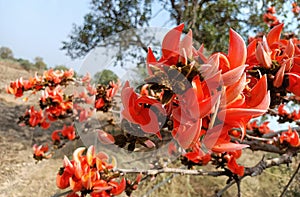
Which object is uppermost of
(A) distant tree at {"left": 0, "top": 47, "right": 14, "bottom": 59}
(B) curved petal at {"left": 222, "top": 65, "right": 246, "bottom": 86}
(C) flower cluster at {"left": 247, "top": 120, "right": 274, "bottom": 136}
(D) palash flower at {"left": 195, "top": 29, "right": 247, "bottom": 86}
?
(A) distant tree at {"left": 0, "top": 47, "right": 14, "bottom": 59}

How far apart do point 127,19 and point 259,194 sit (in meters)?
2.71

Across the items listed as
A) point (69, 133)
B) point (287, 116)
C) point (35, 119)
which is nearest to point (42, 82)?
point (35, 119)

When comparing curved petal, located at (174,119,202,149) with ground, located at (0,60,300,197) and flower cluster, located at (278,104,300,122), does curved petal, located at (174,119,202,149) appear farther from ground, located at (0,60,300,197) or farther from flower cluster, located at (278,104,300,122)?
ground, located at (0,60,300,197)

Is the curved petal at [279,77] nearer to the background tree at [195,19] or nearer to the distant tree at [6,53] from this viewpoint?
the background tree at [195,19]

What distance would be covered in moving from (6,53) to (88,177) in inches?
468

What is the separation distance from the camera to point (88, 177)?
600 millimetres

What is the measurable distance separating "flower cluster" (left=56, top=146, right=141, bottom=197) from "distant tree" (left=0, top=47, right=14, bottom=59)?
440 inches

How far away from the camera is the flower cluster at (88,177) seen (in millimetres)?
597

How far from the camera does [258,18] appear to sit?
380 centimetres

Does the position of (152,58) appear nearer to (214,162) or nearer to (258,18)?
(214,162)

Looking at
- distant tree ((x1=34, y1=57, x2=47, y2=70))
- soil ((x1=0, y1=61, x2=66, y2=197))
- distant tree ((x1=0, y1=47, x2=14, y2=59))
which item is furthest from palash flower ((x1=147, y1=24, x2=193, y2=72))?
distant tree ((x1=0, y1=47, x2=14, y2=59))

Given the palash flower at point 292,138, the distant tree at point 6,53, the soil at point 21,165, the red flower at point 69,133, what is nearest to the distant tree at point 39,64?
the distant tree at point 6,53

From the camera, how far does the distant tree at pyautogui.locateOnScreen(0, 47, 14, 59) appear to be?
420 inches

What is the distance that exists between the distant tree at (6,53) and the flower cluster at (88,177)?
11.2 meters
